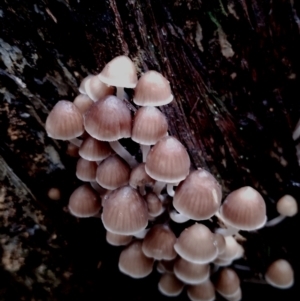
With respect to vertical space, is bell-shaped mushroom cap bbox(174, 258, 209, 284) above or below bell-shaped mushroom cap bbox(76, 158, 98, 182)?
below

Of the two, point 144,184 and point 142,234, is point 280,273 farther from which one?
point 144,184

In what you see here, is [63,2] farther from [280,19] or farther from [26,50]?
[280,19]

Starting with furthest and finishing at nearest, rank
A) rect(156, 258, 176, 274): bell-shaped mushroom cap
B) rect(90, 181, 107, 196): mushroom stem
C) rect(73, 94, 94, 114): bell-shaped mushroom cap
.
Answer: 1. rect(156, 258, 176, 274): bell-shaped mushroom cap
2. rect(90, 181, 107, 196): mushroom stem
3. rect(73, 94, 94, 114): bell-shaped mushroom cap

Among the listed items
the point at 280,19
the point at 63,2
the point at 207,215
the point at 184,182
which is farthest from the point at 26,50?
the point at 280,19

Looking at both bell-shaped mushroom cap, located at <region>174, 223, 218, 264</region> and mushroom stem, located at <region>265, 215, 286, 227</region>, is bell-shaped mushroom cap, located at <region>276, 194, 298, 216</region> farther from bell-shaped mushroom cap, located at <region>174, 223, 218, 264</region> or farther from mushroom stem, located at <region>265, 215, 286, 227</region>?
bell-shaped mushroom cap, located at <region>174, 223, 218, 264</region>

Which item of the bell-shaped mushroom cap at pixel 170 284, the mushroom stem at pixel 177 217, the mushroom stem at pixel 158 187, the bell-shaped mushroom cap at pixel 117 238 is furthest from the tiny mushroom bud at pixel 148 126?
the bell-shaped mushroom cap at pixel 170 284

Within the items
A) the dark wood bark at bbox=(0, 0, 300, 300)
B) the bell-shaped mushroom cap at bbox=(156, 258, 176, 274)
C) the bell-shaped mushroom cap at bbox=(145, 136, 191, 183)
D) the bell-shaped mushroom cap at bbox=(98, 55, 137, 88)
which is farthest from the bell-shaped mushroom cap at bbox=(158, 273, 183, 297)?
the bell-shaped mushroom cap at bbox=(98, 55, 137, 88)
